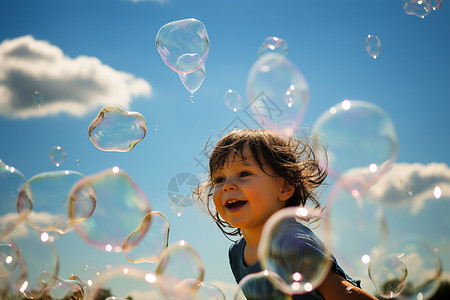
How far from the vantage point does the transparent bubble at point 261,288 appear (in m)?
3.46

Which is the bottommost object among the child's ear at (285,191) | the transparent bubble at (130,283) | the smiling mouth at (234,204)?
the transparent bubble at (130,283)

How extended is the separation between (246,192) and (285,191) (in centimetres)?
61

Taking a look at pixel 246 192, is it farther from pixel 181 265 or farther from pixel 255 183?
pixel 181 265

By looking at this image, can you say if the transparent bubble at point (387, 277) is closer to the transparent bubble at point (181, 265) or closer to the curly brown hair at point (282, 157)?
the curly brown hair at point (282, 157)

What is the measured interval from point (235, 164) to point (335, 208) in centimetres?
107

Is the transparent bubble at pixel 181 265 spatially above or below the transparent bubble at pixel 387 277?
below

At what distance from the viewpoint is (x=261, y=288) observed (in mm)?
3500

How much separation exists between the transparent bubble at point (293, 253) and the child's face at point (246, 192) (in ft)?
0.61

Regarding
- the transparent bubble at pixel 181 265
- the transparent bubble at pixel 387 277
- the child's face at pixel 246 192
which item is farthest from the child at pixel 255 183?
the transparent bubble at pixel 387 277

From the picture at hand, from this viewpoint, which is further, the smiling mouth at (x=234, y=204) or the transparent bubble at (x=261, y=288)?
the smiling mouth at (x=234, y=204)

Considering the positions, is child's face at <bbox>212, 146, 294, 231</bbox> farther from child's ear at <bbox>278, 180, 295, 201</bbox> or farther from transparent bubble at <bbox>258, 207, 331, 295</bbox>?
transparent bubble at <bbox>258, 207, 331, 295</bbox>

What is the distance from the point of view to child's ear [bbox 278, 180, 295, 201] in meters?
4.29

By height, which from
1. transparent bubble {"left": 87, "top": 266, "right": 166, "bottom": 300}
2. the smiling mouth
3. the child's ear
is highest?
the child's ear

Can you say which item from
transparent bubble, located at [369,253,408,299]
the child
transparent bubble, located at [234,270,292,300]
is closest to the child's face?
the child
